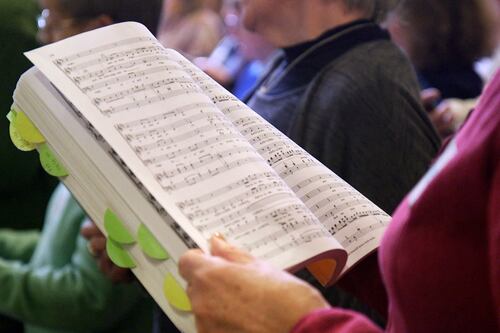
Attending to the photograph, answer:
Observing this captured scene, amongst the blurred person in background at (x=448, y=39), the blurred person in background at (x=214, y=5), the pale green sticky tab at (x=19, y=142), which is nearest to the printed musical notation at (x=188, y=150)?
the pale green sticky tab at (x=19, y=142)

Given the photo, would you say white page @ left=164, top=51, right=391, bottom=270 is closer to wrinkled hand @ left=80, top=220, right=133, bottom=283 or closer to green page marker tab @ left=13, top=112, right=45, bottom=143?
green page marker tab @ left=13, top=112, right=45, bottom=143

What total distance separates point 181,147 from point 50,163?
0.17 metres

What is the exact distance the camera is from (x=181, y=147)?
0.78m

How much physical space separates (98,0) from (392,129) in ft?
2.24

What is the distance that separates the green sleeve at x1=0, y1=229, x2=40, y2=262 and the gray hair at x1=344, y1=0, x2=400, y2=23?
90 centimetres

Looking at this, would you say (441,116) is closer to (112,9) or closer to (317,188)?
(112,9)

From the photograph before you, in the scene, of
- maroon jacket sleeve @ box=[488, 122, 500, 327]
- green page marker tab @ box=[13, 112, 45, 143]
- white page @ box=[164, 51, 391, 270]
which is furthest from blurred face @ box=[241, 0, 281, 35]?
maroon jacket sleeve @ box=[488, 122, 500, 327]

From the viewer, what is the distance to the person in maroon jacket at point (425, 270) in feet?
2.07

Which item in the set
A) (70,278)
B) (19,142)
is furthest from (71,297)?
(19,142)

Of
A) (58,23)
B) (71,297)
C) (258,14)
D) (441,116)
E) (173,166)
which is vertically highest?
(173,166)

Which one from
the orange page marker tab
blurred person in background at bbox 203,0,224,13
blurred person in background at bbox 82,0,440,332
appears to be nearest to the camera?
the orange page marker tab

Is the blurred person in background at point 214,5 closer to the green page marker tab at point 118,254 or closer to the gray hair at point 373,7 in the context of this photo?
the gray hair at point 373,7

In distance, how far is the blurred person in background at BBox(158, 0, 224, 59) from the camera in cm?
355

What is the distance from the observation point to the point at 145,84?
0.84m
